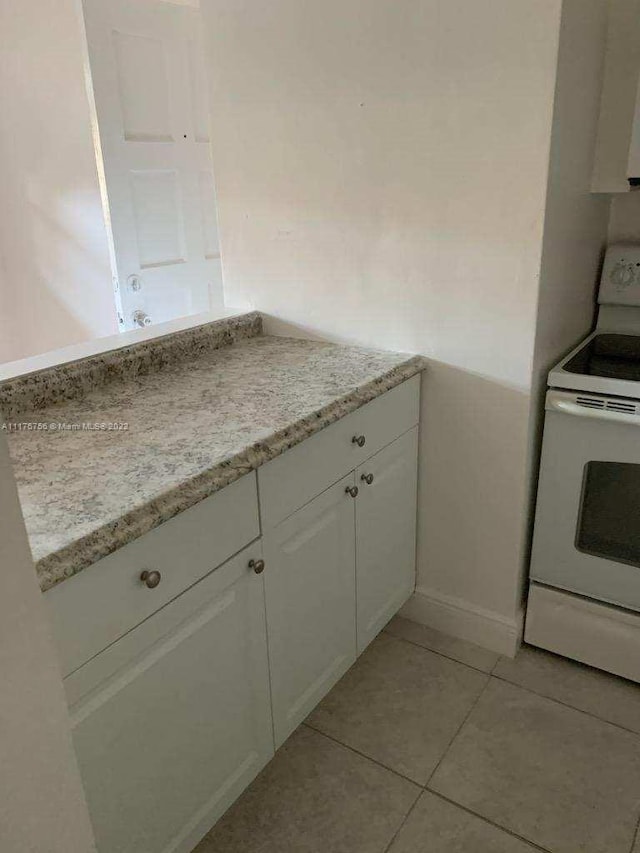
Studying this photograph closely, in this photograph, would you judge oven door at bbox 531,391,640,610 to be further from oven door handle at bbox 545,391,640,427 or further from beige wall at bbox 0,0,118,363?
beige wall at bbox 0,0,118,363

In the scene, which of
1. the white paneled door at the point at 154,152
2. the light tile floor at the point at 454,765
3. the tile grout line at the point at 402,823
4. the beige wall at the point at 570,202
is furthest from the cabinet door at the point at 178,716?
the white paneled door at the point at 154,152

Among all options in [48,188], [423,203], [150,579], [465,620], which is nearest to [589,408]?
[423,203]

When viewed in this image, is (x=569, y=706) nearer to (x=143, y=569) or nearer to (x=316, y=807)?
(x=316, y=807)

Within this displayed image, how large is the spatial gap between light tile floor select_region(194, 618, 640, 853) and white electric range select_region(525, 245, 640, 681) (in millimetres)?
126

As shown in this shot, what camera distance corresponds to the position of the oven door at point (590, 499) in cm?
164

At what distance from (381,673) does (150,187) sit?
80.9 inches

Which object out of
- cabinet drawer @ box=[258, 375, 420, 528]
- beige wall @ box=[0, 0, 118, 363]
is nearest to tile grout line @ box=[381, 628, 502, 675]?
cabinet drawer @ box=[258, 375, 420, 528]

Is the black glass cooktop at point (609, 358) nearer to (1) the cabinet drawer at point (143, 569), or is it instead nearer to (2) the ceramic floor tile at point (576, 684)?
(2) the ceramic floor tile at point (576, 684)

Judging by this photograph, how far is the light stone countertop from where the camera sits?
0.98 metres

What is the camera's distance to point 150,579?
1038mm

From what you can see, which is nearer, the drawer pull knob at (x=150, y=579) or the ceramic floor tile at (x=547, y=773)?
the drawer pull knob at (x=150, y=579)

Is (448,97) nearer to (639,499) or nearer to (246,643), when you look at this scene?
(639,499)

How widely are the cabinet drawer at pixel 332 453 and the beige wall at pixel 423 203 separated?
0.15m
